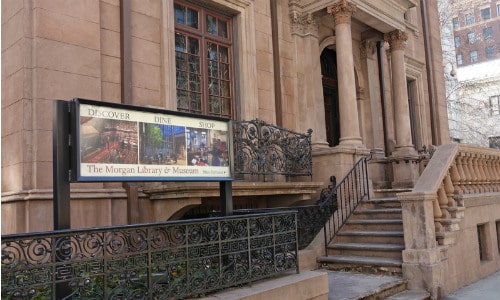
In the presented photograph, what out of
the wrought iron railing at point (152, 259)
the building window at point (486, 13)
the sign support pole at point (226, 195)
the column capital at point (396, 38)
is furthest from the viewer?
the building window at point (486, 13)

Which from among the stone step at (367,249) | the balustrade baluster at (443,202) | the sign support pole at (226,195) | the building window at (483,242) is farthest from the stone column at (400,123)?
the sign support pole at (226,195)

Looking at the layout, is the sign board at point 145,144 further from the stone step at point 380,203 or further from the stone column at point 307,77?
the stone column at point 307,77

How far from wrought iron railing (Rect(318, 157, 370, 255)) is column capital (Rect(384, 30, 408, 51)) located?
→ 16.1ft

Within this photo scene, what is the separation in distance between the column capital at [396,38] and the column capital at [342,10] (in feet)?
9.37

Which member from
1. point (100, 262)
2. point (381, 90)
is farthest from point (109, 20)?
point (381, 90)

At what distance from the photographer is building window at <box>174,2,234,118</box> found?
9.19 meters

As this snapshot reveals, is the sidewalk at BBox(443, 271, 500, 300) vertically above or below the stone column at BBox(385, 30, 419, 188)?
below

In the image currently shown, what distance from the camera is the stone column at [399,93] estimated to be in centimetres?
1366

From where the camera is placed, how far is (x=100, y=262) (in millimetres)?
3723

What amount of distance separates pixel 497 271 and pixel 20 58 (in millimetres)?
9252

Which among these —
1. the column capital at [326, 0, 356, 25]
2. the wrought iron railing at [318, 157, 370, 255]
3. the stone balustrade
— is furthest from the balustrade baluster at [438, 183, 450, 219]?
the column capital at [326, 0, 356, 25]

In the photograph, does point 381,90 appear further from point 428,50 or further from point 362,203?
point 362,203

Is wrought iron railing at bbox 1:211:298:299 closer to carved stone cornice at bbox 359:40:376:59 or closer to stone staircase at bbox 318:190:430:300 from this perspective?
stone staircase at bbox 318:190:430:300

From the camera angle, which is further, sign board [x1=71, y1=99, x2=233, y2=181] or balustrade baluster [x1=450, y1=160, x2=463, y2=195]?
balustrade baluster [x1=450, y1=160, x2=463, y2=195]
